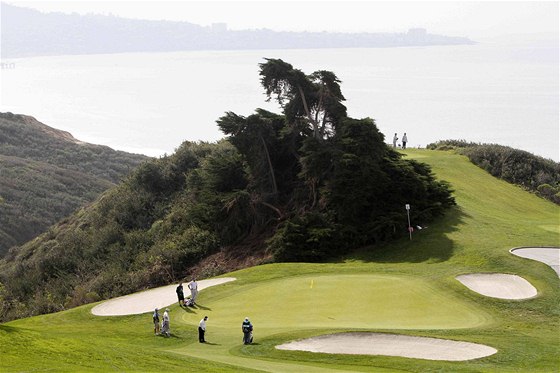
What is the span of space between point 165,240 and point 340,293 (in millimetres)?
21653

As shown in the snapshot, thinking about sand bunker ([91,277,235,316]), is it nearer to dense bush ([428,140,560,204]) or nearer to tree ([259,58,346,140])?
tree ([259,58,346,140])

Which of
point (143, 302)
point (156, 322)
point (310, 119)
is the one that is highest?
point (310, 119)

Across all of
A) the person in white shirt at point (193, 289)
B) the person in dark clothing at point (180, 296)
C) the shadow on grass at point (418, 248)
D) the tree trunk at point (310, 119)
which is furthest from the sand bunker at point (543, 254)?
the person in dark clothing at point (180, 296)

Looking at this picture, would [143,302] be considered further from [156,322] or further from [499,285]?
[499,285]

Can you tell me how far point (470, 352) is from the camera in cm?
2353

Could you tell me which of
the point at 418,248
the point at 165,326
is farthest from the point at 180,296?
the point at 418,248

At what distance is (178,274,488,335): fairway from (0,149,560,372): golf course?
42 millimetres

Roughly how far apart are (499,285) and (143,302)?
50.9ft

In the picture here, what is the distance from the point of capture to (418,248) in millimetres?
41250

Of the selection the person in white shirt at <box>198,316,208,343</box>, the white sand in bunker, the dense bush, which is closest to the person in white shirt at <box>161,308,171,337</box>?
the person in white shirt at <box>198,316,208,343</box>

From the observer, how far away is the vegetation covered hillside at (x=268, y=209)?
43.8 metres

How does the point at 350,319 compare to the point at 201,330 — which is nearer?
the point at 201,330

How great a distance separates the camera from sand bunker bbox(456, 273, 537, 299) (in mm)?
31114

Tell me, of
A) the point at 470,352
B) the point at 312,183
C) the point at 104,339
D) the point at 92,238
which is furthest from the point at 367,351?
the point at 92,238
